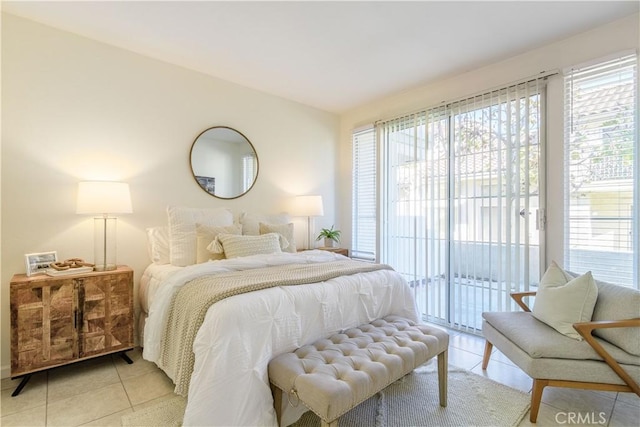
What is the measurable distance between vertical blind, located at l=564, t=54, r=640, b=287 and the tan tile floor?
3.19 ft

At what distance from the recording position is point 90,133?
270 centimetres

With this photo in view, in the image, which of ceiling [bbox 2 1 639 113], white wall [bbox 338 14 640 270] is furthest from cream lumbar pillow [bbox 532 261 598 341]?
ceiling [bbox 2 1 639 113]

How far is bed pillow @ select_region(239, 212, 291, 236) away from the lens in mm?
3348

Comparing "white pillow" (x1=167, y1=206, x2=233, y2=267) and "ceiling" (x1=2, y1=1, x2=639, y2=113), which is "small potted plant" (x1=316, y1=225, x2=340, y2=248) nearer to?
"white pillow" (x1=167, y1=206, x2=233, y2=267)

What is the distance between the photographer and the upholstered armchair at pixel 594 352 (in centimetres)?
174

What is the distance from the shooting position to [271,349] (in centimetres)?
168

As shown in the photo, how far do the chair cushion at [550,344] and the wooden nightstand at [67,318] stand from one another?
Answer: 2.83 m

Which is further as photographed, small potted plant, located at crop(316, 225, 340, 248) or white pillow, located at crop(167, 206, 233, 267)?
small potted plant, located at crop(316, 225, 340, 248)

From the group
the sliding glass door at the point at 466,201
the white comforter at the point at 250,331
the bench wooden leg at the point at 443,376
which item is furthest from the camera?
the sliding glass door at the point at 466,201

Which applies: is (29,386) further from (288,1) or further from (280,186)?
(288,1)

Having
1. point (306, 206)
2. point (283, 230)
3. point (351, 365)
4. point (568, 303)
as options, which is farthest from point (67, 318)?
point (568, 303)

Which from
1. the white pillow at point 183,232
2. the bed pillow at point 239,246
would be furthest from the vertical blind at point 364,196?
the white pillow at point 183,232

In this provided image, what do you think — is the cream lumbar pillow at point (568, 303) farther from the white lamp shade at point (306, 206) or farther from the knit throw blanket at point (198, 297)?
the white lamp shade at point (306, 206)

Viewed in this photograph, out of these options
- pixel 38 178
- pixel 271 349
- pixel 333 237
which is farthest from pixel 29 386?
pixel 333 237
